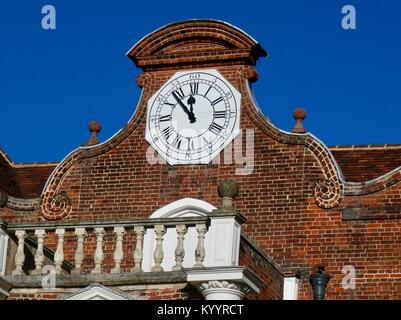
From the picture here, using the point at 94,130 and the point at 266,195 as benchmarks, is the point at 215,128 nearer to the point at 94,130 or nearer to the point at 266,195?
the point at 266,195

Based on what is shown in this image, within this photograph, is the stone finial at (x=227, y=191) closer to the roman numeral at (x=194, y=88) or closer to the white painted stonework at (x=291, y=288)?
the white painted stonework at (x=291, y=288)

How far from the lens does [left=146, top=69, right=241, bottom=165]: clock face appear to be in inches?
1195

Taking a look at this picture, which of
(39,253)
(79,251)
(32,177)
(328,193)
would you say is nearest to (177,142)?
(328,193)

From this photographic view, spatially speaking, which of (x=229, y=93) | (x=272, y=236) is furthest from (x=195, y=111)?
(x=272, y=236)

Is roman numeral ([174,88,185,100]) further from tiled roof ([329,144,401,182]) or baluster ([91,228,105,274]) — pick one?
baluster ([91,228,105,274])

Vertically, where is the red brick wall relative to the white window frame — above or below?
above

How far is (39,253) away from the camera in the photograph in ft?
85.3

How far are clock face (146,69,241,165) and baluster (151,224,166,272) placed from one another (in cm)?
499

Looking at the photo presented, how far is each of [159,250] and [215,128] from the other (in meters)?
5.58

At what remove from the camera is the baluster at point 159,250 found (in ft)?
82.7

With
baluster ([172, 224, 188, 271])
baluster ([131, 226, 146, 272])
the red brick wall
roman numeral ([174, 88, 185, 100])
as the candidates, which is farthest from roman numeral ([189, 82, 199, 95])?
baluster ([172, 224, 188, 271])

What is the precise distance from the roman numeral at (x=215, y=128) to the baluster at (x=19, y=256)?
546 cm
